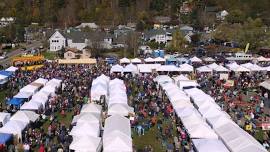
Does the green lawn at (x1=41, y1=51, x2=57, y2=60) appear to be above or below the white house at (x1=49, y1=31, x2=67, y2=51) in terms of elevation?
below

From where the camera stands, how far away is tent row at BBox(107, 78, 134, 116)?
66.1 ft

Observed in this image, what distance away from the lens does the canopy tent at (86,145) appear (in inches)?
593

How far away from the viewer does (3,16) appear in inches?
3652

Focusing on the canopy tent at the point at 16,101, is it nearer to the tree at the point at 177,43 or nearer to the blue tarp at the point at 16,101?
the blue tarp at the point at 16,101

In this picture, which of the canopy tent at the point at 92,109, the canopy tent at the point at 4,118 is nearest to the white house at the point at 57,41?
the canopy tent at the point at 92,109

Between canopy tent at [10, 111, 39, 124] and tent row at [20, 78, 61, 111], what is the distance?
1082mm

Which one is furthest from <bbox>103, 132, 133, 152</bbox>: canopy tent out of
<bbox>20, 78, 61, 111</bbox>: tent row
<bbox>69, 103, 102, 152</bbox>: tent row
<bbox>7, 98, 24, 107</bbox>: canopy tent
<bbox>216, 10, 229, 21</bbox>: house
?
<bbox>216, 10, 229, 21</bbox>: house

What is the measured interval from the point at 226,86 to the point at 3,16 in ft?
244

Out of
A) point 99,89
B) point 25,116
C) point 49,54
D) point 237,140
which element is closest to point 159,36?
point 49,54

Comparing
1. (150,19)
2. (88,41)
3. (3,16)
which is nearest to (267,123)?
(88,41)

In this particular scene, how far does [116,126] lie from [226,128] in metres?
4.31

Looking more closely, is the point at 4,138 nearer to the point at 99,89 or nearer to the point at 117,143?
the point at 117,143

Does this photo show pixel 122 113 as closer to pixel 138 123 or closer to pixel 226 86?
pixel 138 123

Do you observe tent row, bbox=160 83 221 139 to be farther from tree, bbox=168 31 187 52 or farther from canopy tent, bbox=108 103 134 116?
tree, bbox=168 31 187 52
